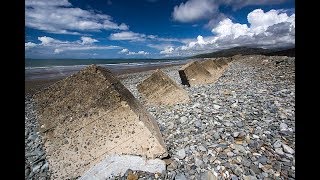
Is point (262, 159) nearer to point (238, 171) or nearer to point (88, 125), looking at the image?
Result: point (238, 171)

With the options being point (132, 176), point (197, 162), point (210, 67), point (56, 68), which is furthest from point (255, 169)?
point (56, 68)

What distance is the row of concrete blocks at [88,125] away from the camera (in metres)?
4.02

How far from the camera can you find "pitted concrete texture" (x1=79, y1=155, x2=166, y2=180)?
152 inches

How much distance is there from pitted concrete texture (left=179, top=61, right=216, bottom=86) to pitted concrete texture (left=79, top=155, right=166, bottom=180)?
9144 millimetres

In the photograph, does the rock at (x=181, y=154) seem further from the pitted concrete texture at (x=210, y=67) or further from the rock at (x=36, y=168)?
the pitted concrete texture at (x=210, y=67)

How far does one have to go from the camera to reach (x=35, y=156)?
17.3 ft

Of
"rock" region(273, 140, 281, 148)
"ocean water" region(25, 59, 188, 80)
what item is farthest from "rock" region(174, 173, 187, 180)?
"ocean water" region(25, 59, 188, 80)

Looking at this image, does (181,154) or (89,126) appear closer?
(89,126)

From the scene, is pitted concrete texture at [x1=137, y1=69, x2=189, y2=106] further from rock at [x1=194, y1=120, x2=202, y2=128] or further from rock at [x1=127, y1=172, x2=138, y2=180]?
rock at [x1=127, y1=172, x2=138, y2=180]

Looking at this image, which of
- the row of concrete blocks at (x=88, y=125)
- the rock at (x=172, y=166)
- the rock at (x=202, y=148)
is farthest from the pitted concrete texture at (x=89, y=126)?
the rock at (x=202, y=148)

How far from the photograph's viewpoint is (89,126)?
166 inches

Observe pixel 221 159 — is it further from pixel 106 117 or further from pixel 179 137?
pixel 106 117

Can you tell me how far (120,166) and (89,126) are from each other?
89cm
